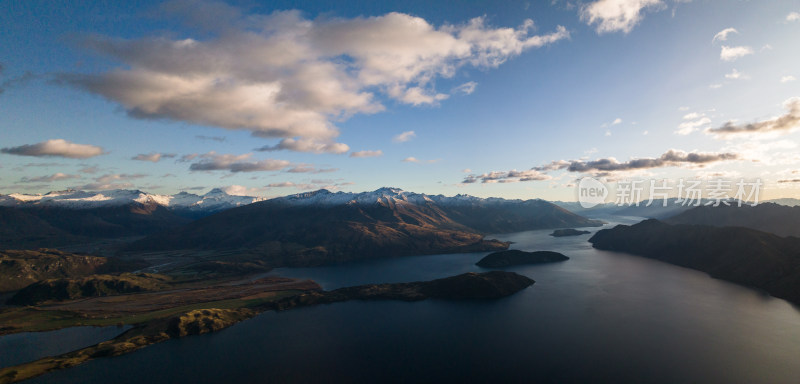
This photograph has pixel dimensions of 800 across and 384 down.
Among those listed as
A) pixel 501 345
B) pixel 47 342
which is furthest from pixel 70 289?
pixel 501 345

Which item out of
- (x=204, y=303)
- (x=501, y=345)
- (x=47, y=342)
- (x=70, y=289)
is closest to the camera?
(x=501, y=345)

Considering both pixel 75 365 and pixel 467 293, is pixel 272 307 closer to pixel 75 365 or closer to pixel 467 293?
pixel 75 365

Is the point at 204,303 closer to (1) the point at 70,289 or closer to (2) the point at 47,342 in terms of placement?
(2) the point at 47,342

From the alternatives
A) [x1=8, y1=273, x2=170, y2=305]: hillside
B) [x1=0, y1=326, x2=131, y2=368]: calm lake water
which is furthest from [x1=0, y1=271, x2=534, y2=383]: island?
[x1=0, y1=326, x2=131, y2=368]: calm lake water

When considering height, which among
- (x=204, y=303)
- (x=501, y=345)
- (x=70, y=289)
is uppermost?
(x=70, y=289)

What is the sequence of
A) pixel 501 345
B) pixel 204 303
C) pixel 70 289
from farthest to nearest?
1. pixel 70 289
2. pixel 204 303
3. pixel 501 345

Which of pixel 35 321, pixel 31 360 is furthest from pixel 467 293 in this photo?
pixel 35 321

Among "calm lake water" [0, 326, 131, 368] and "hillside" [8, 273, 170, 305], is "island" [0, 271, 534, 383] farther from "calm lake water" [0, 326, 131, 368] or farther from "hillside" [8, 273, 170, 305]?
"calm lake water" [0, 326, 131, 368]

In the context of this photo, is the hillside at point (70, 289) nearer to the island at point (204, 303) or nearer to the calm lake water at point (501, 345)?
the island at point (204, 303)
